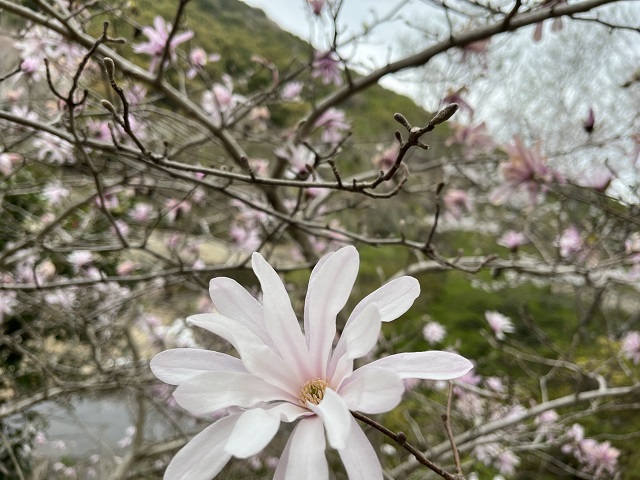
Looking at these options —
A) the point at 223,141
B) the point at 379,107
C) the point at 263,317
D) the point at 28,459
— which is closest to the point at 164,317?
the point at 28,459

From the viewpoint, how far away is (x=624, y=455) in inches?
115

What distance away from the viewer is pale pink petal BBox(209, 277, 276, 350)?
0.42m

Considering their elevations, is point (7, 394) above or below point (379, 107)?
below

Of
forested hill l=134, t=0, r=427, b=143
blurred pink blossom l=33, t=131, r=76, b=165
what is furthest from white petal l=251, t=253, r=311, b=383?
forested hill l=134, t=0, r=427, b=143

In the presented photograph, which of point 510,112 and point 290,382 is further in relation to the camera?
point 510,112

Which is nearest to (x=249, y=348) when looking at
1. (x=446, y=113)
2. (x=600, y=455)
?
(x=446, y=113)

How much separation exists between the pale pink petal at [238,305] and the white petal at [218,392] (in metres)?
0.06

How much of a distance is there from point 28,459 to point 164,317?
9.13 ft

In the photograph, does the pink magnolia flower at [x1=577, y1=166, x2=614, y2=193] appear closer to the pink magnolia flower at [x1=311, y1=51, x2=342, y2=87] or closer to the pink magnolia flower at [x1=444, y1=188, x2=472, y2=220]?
the pink magnolia flower at [x1=444, y1=188, x2=472, y2=220]

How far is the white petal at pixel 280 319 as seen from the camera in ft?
1.32

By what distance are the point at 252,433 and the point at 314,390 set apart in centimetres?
11

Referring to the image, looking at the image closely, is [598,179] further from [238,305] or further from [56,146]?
[56,146]

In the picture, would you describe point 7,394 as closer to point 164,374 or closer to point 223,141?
point 223,141

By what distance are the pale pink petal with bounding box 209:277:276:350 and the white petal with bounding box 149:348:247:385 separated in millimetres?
36
